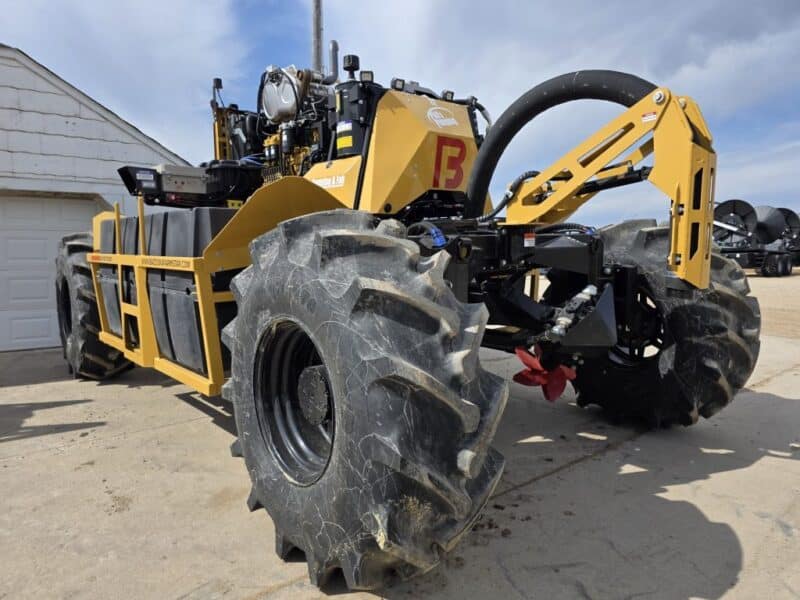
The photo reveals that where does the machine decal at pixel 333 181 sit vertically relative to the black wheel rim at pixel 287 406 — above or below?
above

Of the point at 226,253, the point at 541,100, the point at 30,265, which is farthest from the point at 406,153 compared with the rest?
the point at 30,265

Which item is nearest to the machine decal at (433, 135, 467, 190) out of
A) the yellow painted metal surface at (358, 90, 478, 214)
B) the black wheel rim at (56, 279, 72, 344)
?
the yellow painted metal surface at (358, 90, 478, 214)

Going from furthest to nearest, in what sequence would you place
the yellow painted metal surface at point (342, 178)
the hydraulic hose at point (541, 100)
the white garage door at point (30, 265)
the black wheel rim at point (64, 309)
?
1. the white garage door at point (30, 265)
2. the black wheel rim at point (64, 309)
3. the yellow painted metal surface at point (342, 178)
4. the hydraulic hose at point (541, 100)

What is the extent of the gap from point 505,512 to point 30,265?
8387 mm

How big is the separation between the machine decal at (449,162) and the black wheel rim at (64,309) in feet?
15.4

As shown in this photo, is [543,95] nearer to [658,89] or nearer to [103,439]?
[658,89]

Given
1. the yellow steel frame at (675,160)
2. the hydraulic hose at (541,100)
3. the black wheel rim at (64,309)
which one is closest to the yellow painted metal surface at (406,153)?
the hydraulic hose at (541,100)

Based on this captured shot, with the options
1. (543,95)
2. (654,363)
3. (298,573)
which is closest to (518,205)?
(543,95)

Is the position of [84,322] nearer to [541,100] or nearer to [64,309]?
[64,309]

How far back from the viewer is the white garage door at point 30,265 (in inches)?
338

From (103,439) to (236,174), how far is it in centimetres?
237

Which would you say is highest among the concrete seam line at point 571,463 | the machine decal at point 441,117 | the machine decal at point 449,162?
the machine decal at point 441,117

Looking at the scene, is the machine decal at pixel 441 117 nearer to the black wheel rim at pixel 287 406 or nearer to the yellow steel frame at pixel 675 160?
the yellow steel frame at pixel 675 160

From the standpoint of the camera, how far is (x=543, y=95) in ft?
10.8
